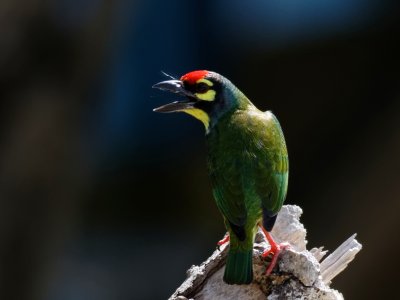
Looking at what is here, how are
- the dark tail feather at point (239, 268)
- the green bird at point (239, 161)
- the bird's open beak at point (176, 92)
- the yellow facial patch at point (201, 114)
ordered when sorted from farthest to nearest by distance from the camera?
the yellow facial patch at point (201, 114) < the bird's open beak at point (176, 92) < the green bird at point (239, 161) < the dark tail feather at point (239, 268)

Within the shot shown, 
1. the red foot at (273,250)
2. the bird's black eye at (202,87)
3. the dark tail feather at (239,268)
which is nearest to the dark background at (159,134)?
the bird's black eye at (202,87)

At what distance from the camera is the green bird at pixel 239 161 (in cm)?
430

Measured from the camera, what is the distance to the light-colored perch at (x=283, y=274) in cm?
411

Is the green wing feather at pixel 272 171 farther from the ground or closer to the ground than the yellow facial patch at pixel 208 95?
closer to the ground

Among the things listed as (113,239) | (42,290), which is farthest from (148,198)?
(42,290)

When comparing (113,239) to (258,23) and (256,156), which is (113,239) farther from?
(256,156)

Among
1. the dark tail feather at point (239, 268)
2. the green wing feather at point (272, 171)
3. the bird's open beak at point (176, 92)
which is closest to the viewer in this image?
the dark tail feather at point (239, 268)

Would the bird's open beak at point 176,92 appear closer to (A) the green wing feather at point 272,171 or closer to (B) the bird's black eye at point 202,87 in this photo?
(B) the bird's black eye at point 202,87

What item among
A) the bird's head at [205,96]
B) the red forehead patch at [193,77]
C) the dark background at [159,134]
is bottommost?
the dark background at [159,134]

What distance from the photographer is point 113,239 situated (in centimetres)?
890

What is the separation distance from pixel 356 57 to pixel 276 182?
13.7 ft

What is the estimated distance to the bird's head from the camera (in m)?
4.63

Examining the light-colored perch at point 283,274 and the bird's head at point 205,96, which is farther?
the bird's head at point 205,96

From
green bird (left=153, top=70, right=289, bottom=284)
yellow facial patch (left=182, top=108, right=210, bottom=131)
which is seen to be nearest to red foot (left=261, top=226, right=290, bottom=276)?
green bird (left=153, top=70, right=289, bottom=284)
